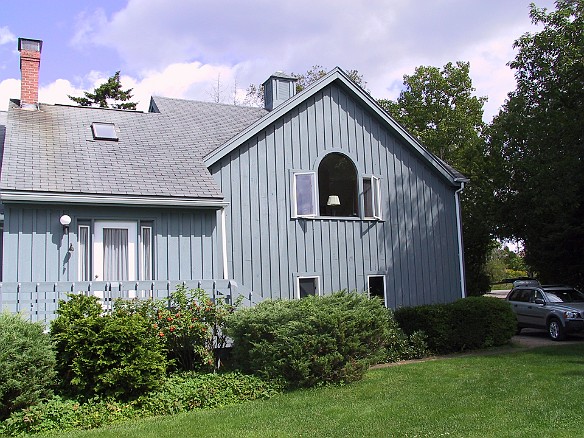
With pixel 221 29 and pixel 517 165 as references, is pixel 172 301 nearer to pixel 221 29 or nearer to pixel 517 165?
pixel 221 29

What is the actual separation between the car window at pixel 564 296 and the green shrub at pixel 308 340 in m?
9.20

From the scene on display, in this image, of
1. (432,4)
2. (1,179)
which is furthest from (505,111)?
(1,179)

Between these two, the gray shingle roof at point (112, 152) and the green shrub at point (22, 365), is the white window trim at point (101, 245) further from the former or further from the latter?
the green shrub at point (22, 365)

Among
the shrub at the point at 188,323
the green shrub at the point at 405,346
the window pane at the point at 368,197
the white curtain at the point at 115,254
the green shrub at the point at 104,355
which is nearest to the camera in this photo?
the green shrub at the point at 104,355

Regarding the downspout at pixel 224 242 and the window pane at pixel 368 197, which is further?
the window pane at pixel 368 197

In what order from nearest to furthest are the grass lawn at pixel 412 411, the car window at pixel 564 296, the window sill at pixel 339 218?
the grass lawn at pixel 412 411 → the window sill at pixel 339 218 → the car window at pixel 564 296

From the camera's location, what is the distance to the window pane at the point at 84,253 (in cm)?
1150

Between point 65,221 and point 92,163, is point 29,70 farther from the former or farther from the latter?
point 65,221

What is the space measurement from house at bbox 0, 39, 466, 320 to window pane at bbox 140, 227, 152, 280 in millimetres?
23

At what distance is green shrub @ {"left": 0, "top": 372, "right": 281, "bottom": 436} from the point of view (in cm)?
739

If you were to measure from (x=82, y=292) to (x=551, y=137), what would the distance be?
18.3 meters

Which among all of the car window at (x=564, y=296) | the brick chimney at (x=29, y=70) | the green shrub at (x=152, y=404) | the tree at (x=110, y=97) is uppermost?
the tree at (x=110, y=97)

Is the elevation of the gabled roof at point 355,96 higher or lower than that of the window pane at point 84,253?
higher

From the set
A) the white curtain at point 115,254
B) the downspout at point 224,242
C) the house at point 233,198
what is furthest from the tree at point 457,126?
the white curtain at point 115,254
